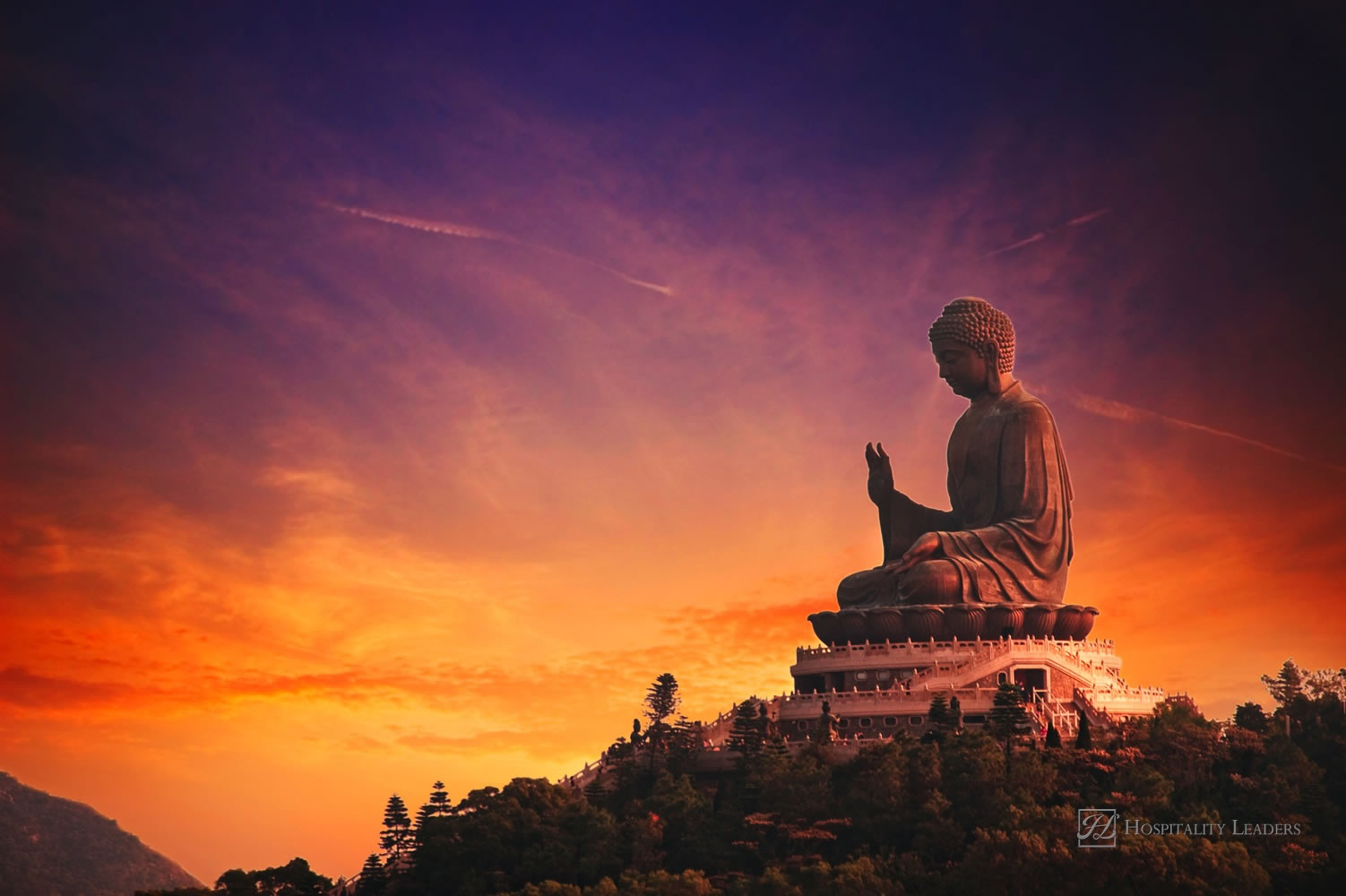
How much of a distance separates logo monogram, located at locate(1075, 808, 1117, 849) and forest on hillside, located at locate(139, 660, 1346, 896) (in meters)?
0.14

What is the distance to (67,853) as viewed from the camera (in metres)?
71.2

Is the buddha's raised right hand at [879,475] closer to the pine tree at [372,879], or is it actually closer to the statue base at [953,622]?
the statue base at [953,622]

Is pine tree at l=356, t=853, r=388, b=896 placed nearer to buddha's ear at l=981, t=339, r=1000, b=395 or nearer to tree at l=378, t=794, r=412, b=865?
tree at l=378, t=794, r=412, b=865

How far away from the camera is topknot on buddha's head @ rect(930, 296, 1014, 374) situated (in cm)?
4762

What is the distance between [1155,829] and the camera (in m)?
33.3

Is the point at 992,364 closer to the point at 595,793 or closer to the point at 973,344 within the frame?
the point at 973,344

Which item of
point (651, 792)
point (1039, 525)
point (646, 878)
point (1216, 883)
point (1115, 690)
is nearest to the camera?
point (1216, 883)

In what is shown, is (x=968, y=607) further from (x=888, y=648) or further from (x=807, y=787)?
(x=807, y=787)

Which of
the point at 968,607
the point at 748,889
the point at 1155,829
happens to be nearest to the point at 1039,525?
the point at 968,607

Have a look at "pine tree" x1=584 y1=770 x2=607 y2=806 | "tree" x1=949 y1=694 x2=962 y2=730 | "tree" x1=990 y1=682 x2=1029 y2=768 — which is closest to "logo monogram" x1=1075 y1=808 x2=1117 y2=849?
"tree" x1=990 y1=682 x2=1029 y2=768

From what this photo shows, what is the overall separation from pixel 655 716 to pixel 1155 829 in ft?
39.0

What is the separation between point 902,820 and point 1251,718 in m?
11.3

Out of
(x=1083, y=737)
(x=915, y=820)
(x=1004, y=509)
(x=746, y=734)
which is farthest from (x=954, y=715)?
(x=1004, y=509)

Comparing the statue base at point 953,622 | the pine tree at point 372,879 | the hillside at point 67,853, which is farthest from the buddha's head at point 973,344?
the hillside at point 67,853
